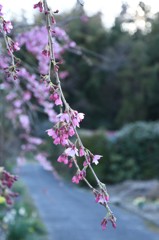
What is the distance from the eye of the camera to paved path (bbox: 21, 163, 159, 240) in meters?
7.44

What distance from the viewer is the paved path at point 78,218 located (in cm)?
744

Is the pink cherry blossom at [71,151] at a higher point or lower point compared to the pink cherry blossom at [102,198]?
higher

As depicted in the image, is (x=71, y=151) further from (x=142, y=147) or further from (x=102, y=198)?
(x=142, y=147)

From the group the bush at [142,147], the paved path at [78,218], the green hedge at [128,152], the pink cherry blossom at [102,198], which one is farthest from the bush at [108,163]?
the pink cherry blossom at [102,198]

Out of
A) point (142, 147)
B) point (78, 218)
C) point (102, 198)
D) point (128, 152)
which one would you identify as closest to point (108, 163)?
point (128, 152)

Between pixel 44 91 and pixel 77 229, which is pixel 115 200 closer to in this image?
pixel 77 229

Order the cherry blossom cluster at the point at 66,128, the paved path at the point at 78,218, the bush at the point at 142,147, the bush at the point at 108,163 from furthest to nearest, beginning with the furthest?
the bush at the point at 108,163 < the bush at the point at 142,147 < the paved path at the point at 78,218 < the cherry blossom cluster at the point at 66,128

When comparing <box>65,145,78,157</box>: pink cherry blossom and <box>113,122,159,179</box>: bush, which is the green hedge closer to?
<box>113,122,159,179</box>: bush

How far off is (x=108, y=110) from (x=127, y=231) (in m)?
14.8

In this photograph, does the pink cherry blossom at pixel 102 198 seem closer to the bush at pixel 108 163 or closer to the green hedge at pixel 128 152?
the green hedge at pixel 128 152

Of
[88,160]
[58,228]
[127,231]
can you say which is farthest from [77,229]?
[88,160]

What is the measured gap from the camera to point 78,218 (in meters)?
8.98

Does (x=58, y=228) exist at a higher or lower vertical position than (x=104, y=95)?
lower

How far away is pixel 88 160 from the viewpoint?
5.40 ft
